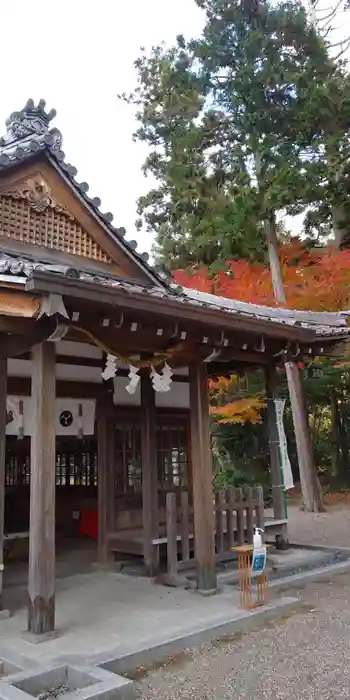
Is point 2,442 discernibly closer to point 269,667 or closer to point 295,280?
point 269,667

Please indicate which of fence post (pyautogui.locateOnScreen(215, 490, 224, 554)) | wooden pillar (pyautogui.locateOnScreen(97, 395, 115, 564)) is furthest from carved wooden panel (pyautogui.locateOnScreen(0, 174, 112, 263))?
fence post (pyautogui.locateOnScreen(215, 490, 224, 554))

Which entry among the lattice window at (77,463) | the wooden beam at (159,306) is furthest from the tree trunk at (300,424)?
the wooden beam at (159,306)

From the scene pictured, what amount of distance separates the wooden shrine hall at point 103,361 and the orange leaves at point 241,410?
6.21 metres

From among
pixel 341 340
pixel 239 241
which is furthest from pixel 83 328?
pixel 239 241

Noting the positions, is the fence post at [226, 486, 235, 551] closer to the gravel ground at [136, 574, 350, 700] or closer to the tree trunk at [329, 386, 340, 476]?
the gravel ground at [136, 574, 350, 700]

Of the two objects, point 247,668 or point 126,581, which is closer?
point 247,668

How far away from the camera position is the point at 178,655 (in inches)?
174

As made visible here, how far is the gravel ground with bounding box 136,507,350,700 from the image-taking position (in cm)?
371

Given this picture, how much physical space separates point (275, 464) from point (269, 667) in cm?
412

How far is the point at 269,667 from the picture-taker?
13.5ft

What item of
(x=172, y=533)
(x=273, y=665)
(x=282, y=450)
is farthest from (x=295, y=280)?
(x=273, y=665)

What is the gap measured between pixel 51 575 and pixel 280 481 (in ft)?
13.9

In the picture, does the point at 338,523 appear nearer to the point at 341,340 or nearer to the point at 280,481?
the point at 280,481

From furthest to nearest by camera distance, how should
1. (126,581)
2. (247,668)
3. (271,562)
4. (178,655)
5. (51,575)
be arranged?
(271,562) < (126,581) < (51,575) < (178,655) < (247,668)
